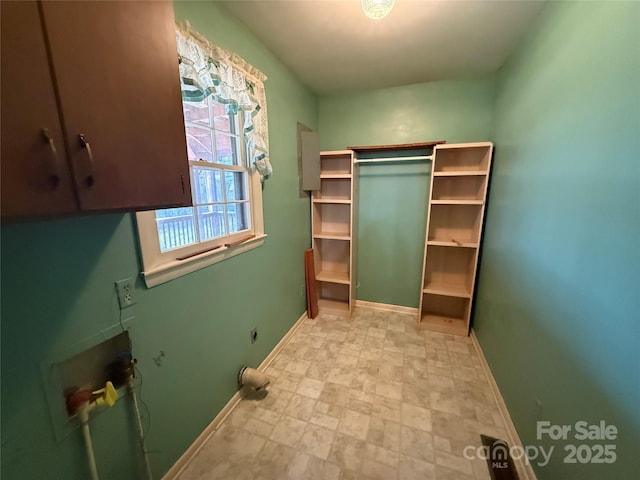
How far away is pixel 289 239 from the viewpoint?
7.96 feet

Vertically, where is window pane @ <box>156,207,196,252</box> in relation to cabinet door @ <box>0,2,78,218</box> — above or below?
below

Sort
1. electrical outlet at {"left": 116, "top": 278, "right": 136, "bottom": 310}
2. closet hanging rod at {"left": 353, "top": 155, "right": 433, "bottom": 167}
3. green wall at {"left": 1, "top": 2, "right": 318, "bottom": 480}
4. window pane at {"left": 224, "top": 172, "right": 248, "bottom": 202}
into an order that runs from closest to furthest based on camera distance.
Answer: green wall at {"left": 1, "top": 2, "right": 318, "bottom": 480} → electrical outlet at {"left": 116, "top": 278, "right": 136, "bottom": 310} → window pane at {"left": 224, "top": 172, "right": 248, "bottom": 202} → closet hanging rod at {"left": 353, "top": 155, "right": 433, "bottom": 167}

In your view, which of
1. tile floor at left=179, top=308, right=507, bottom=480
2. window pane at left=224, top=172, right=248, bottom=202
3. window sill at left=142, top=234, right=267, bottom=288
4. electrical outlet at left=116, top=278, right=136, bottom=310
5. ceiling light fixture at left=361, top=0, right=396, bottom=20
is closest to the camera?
electrical outlet at left=116, top=278, right=136, bottom=310

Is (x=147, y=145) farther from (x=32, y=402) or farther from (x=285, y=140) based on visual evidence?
(x=285, y=140)

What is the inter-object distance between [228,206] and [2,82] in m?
1.20

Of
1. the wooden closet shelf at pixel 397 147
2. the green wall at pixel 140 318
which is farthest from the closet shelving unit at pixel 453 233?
the green wall at pixel 140 318

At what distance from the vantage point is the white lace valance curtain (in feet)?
3.79

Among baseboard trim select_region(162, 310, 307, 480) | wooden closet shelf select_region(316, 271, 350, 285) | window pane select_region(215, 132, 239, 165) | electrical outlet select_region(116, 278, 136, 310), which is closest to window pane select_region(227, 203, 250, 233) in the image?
window pane select_region(215, 132, 239, 165)

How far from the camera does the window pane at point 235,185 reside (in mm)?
1664

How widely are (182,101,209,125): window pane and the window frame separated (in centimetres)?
3

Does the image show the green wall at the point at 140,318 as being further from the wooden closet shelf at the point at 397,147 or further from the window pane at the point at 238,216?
the wooden closet shelf at the point at 397,147

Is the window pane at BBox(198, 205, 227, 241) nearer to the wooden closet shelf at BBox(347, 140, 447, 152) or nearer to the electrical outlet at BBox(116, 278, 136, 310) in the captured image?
the electrical outlet at BBox(116, 278, 136, 310)

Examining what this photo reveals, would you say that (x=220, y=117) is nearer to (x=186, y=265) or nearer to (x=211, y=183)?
(x=211, y=183)

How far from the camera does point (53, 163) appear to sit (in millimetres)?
556
